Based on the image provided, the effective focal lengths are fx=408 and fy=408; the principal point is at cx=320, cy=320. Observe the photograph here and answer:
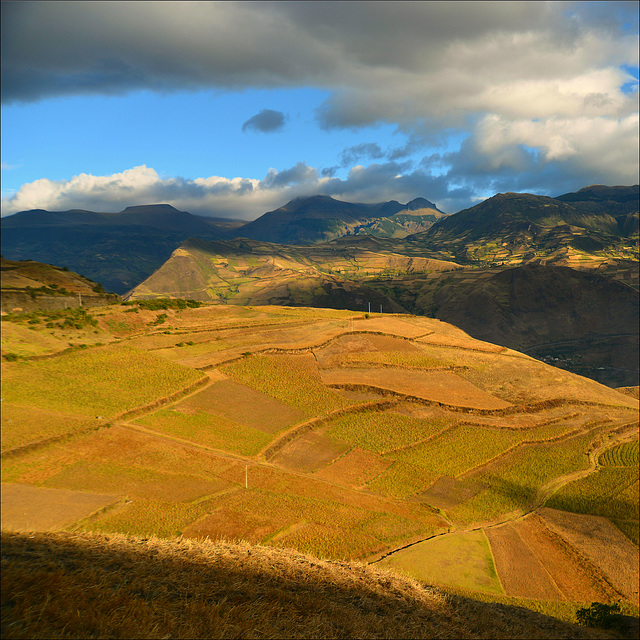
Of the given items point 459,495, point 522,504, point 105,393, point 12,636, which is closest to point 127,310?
point 105,393

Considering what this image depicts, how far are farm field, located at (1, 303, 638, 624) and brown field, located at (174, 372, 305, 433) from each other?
1.03 feet

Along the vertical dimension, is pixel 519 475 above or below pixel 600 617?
below

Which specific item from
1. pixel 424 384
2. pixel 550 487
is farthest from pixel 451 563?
pixel 424 384

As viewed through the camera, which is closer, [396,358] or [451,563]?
[451,563]

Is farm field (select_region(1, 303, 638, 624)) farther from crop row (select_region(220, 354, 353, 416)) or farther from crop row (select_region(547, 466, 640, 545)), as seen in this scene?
crop row (select_region(220, 354, 353, 416))

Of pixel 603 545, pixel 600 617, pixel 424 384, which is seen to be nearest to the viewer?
pixel 600 617

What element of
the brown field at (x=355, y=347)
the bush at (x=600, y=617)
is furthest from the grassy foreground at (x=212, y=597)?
the brown field at (x=355, y=347)

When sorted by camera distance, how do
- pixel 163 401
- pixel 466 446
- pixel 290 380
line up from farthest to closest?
pixel 290 380 → pixel 466 446 → pixel 163 401

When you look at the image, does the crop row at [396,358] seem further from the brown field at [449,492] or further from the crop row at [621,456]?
the brown field at [449,492]

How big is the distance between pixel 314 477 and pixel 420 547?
38.5 feet

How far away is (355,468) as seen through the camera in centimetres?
4288

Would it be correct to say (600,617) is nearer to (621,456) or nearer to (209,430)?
(209,430)

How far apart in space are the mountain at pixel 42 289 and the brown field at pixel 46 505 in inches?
1843

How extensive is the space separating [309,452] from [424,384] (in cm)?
2674
